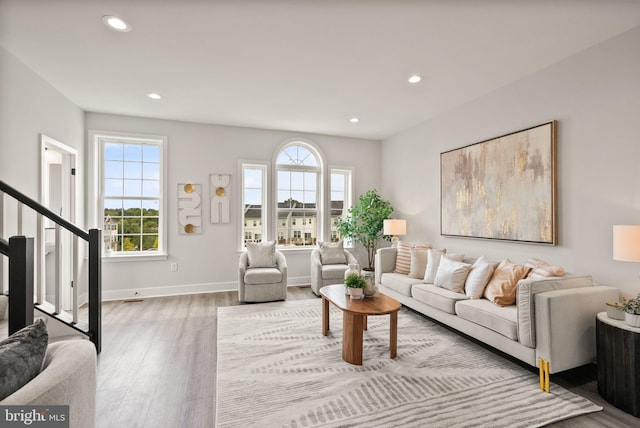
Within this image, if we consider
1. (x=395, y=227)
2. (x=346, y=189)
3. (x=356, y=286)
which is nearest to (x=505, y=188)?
(x=395, y=227)

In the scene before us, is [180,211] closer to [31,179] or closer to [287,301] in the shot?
[31,179]

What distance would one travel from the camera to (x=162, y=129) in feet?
15.9

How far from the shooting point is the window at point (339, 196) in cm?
594

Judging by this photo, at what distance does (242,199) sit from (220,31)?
315 centimetres

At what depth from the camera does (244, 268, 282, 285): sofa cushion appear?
14.3 feet

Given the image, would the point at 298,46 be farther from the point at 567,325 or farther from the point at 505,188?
the point at 567,325

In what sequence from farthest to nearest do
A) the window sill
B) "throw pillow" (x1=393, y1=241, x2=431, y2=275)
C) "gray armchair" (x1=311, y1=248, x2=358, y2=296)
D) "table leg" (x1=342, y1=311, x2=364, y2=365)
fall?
"gray armchair" (x1=311, y1=248, x2=358, y2=296), the window sill, "throw pillow" (x1=393, y1=241, x2=431, y2=275), "table leg" (x1=342, y1=311, x2=364, y2=365)

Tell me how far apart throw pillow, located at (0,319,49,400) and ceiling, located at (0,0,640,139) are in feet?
7.17

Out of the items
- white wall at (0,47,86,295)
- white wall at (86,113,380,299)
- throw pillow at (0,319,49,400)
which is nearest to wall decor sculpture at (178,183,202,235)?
white wall at (86,113,380,299)

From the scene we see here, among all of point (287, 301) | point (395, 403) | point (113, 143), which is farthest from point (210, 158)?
point (395, 403)

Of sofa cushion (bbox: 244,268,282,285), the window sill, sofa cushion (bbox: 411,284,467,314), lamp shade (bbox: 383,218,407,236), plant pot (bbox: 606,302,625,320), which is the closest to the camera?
plant pot (bbox: 606,302,625,320)

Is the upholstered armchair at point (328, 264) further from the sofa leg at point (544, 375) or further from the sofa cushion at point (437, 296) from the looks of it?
the sofa leg at point (544, 375)

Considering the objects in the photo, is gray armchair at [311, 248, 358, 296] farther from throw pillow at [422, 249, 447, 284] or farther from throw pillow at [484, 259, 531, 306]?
throw pillow at [484, 259, 531, 306]

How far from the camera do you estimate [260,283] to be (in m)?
4.40
